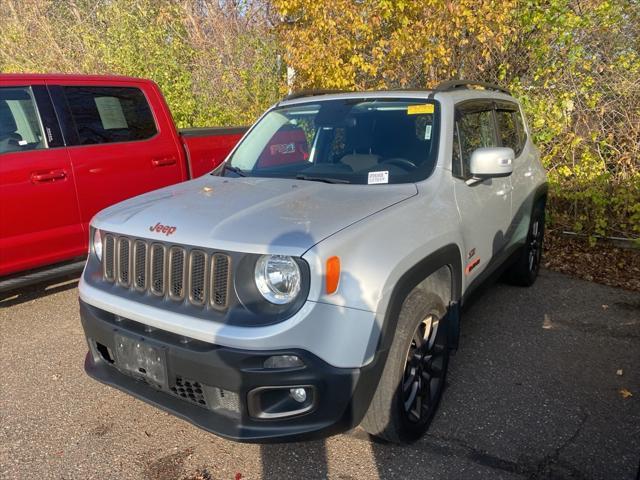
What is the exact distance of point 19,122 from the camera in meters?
Answer: 4.19

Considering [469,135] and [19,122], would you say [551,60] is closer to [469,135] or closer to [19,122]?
[469,135]

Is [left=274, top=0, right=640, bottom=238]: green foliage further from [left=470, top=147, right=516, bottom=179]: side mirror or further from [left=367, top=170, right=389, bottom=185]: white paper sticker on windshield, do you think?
[left=367, top=170, right=389, bottom=185]: white paper sticker on windshield

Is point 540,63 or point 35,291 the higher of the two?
point 540,63

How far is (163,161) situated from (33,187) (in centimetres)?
126

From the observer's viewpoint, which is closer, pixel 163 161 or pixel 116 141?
pixel 116 141

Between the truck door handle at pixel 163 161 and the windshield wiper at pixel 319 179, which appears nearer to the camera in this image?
the windshield wiper at pixel 319 179

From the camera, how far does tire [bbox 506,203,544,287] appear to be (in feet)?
15.5

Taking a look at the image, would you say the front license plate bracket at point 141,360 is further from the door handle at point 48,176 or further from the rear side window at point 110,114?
the rear side window at point 110,114

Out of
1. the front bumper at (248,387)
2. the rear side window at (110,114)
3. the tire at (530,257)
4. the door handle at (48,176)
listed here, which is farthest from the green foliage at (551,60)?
the front bumper at (248,387)

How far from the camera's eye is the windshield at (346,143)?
3.07 meters

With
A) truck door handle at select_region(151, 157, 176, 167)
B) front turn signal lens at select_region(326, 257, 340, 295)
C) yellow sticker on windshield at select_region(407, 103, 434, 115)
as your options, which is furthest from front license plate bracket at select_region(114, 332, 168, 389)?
truck door handle at select_region(151, 157, 176, 167)

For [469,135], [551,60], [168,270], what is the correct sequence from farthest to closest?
[551,60], [469,135], [168,270]

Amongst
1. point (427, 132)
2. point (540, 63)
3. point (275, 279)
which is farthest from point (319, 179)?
point (540, 63)

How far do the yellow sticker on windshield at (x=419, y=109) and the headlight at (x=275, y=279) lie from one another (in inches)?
64.2
